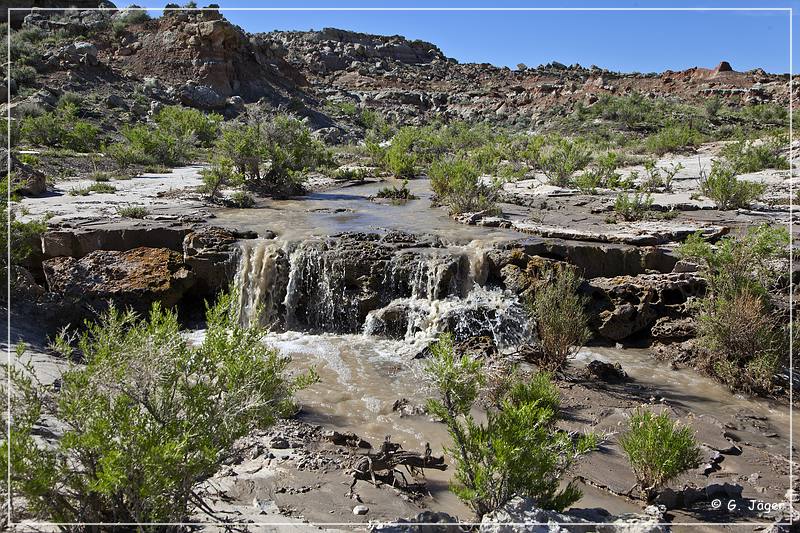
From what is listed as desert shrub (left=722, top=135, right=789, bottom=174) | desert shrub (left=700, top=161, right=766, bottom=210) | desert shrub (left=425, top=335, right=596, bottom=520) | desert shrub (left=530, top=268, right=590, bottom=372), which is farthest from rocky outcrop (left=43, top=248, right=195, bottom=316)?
desert shrub (left=722, top=135, right=789, bottom=174)

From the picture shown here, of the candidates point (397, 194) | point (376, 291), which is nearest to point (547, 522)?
point (376, 291)

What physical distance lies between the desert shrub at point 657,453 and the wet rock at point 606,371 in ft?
7.94

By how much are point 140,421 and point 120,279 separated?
650cm

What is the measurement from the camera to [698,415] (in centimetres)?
589

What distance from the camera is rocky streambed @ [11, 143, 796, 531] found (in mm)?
4375

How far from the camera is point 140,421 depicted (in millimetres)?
2869

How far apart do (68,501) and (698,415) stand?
5.37 m

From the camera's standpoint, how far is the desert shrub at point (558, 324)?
683cm

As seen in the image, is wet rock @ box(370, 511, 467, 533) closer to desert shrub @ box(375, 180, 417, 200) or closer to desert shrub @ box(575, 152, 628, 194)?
desert shrub @ box(575, 152, 628, 194)

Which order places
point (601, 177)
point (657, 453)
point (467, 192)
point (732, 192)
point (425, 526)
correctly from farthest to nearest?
point (601, 177) → point (467, 192) → point (732, 192) → point (657, 453) → point (425, 526)

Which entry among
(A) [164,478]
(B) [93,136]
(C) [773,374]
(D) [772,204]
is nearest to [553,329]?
(C) [773,374]

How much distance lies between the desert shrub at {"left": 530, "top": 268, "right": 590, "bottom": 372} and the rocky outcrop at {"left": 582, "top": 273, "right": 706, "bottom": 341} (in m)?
0.72

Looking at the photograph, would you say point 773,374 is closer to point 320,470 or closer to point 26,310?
point 320,470

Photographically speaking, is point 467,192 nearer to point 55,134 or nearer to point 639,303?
point 639,303
